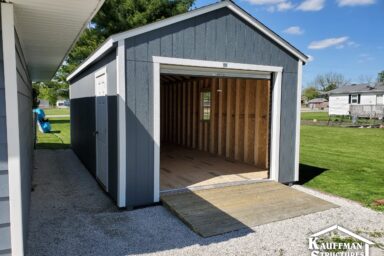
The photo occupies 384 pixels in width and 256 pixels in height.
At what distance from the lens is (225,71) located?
5492mm

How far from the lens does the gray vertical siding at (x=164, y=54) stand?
4.62 m

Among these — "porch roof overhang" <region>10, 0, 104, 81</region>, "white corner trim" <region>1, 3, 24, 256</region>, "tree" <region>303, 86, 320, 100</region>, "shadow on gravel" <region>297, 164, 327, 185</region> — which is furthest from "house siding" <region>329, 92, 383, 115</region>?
"tree" <region>303, 86, 320, 100</region>

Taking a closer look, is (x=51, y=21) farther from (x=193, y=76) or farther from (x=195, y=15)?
(x=193, y=76)

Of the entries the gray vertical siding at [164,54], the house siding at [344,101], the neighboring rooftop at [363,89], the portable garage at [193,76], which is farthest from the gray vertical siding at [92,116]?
the neighboring rooftop at [363,89]

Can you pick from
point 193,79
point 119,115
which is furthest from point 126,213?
point 193,79

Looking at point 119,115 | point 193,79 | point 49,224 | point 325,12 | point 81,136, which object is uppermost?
point 325,12

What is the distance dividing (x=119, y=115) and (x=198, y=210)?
6.02ft

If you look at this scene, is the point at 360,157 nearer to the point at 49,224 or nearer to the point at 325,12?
the point at 49,224

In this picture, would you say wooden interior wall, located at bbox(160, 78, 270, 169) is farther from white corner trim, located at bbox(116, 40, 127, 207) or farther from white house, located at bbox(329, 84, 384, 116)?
white house, located at bbox(329, 84, 384, 116)

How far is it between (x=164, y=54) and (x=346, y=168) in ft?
19.0

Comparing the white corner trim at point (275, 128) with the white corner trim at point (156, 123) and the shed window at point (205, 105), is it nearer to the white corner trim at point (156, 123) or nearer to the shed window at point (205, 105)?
the white corner trim at point (156, 123)

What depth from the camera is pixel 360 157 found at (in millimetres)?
9406
